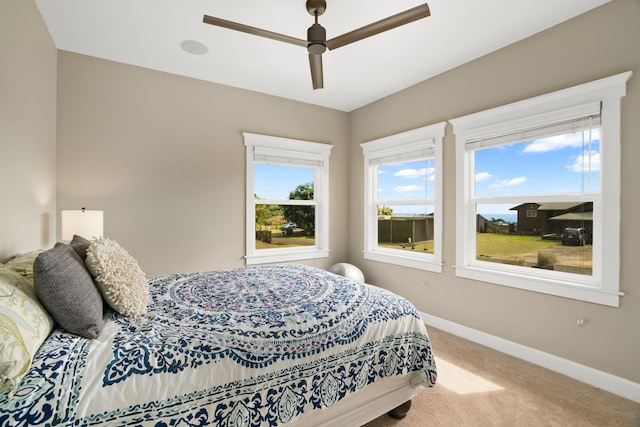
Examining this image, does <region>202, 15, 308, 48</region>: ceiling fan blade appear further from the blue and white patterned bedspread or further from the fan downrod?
the blue and white patterned bedspread

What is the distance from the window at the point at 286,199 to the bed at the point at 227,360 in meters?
1.82

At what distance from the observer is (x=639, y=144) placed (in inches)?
82.4

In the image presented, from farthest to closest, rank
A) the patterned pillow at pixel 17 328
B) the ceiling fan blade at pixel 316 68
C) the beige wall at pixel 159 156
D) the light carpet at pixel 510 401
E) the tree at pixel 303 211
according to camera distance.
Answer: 1. the tree at pixel 303 211
2. the beige wall at pixel 159 156
3. the ceiling fan blade at pixel 316 68
4. the light carpet at pixel 510 401
5. the patterned pillow at pixel 17 328

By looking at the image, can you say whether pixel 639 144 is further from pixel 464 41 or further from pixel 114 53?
pixel 114 53

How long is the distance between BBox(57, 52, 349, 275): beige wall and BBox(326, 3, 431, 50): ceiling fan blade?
2017 millimetres

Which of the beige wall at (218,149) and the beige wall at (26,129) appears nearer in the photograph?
the beige wall at (26,129)

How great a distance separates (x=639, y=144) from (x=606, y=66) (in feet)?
2.04

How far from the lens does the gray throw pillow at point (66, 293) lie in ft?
4.03

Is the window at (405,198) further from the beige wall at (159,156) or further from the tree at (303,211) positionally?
the beige wall at (159,156)

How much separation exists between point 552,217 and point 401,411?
2.03 m

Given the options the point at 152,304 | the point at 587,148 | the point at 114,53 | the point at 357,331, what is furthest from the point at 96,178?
the point at 587,148

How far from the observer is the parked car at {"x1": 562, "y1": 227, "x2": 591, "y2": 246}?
7.93 ft

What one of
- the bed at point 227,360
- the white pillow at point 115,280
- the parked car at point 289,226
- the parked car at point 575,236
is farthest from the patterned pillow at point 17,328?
the parked car at point 575,236

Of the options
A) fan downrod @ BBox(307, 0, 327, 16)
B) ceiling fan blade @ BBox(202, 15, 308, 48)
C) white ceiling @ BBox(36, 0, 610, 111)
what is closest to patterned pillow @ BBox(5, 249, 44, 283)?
ceiling fan blade @ BBox(202, 15, 308, 48)
